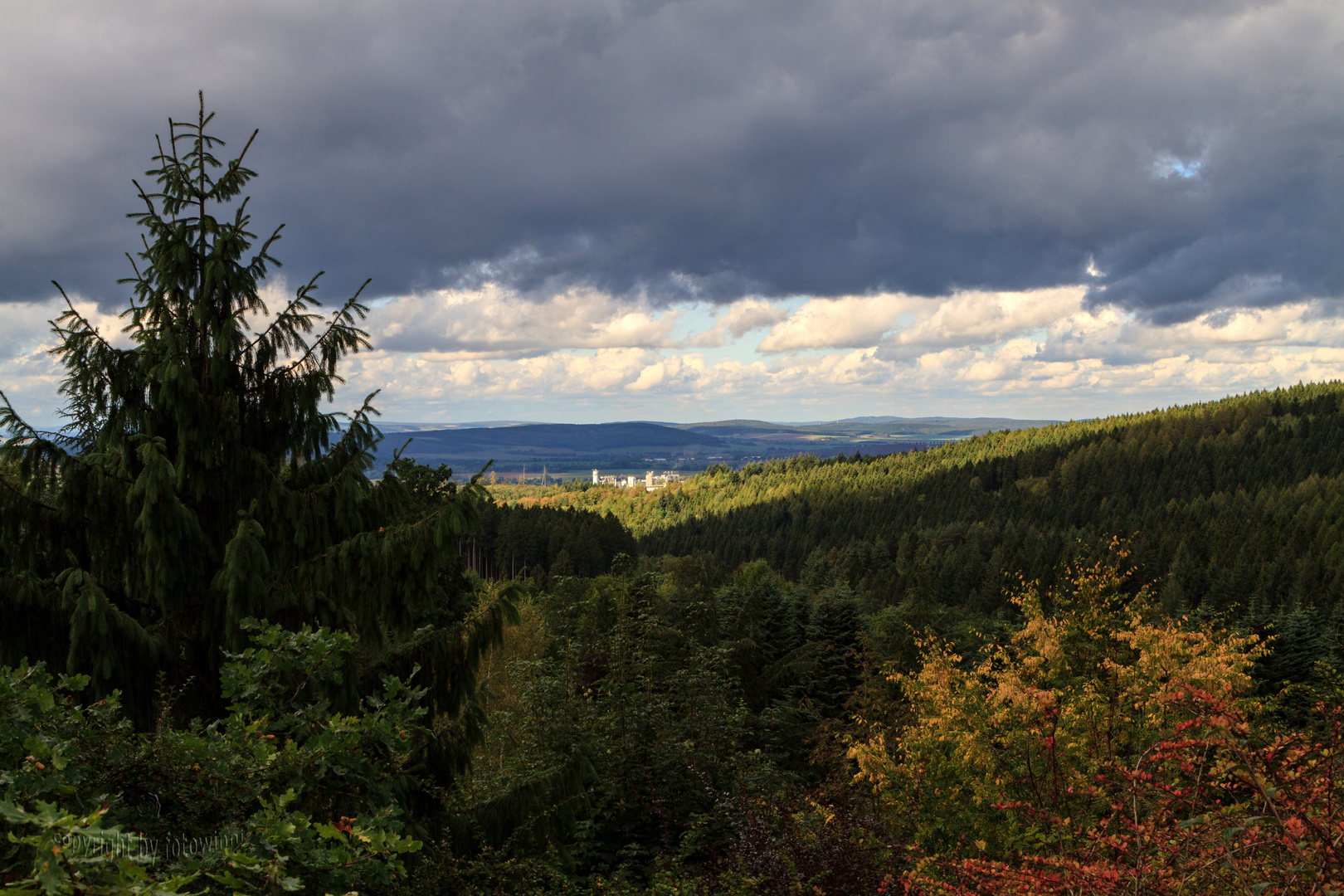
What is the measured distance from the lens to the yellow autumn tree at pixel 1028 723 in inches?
572

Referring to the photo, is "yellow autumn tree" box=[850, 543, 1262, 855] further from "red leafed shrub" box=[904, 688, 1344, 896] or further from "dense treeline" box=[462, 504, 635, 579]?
"dense treeline" box=[462, 504, 635, 579]

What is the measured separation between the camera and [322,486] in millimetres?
7723

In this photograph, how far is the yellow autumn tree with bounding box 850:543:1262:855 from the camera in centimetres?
1452

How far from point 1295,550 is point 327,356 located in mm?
94194

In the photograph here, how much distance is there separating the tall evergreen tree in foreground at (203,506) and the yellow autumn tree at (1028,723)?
891 cm

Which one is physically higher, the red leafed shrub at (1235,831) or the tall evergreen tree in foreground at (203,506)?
the tall evergreen tree in foreground at (203,506)

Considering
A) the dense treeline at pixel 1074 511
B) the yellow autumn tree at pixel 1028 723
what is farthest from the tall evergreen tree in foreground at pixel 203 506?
the dense treeline at pixel 1074 511

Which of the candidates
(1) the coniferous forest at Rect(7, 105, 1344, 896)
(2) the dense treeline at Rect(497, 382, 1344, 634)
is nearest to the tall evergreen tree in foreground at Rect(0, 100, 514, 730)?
(1) the coniferous forest at Rect(7, 105, 1344, 896)

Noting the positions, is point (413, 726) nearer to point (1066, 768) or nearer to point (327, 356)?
point (327, 356)

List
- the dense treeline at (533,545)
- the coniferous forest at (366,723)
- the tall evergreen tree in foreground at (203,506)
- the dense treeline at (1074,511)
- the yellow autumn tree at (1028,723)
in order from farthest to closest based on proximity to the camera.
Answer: the dense treeline at (533,545), the dense treeline at (1074,511), the yellow autumn tree at (1028,723), the tall evergreen tree in foreground at (203,506), the coniferous forest at (366,723)

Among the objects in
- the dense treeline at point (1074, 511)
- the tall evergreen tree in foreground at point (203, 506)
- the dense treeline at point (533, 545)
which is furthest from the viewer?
the dense treeline at point (533, 545)

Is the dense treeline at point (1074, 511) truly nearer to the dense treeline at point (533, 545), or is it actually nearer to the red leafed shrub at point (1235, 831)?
the dense treeline at point (533, 545)

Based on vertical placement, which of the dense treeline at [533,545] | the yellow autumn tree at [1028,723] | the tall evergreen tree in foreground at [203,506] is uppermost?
the tall evergreen tree in foreground at [203,506]

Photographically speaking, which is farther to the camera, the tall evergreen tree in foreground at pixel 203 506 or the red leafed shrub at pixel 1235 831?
the tall evergreen tree in foreground at pixel 203 506
